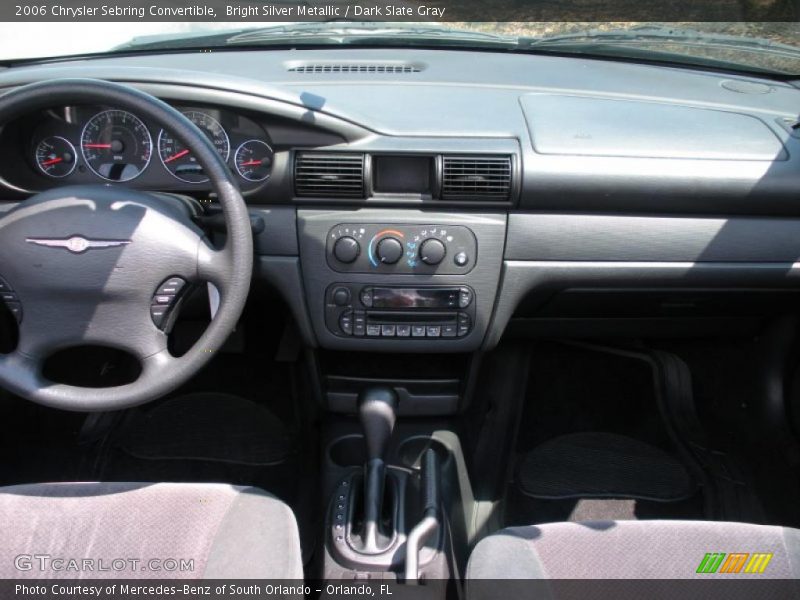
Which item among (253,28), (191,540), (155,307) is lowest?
(191,540)

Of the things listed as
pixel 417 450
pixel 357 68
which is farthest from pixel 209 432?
pixel 357 68

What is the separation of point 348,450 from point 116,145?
42.2 inches

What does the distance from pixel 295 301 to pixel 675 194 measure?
0.98 m

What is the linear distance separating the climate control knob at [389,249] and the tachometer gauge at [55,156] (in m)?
0.77

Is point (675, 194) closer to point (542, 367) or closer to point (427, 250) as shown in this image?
point (427, 250)

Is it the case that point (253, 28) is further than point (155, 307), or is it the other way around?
point (253, 28)

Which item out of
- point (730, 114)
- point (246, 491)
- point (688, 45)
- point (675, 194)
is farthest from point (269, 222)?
point (688, 45)

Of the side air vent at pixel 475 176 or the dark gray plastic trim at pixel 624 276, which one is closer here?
the side air vent at pixel 475 176

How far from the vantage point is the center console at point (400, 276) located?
5.81ft

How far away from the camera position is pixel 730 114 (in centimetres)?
194

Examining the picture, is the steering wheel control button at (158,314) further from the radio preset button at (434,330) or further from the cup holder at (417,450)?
the cup holder at (417,450)

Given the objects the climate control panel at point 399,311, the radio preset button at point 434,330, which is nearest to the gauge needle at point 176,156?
the climate control panel at point 399,311

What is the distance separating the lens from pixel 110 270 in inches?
58.6

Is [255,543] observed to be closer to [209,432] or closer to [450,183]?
[450,183]
